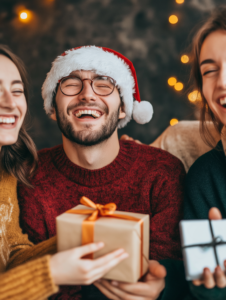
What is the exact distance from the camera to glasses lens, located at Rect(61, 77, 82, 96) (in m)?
1.41

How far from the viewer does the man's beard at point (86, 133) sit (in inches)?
54.6

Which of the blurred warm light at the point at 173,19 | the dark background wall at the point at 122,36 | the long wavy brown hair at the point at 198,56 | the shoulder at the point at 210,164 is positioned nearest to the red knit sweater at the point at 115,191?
the shoulder at the point at 210,164

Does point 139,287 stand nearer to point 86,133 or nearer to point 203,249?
point 203,249

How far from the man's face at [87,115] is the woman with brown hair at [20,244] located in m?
0.20

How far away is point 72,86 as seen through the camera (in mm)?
1424

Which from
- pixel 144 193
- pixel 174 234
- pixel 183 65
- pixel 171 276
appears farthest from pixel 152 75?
pixel 171 276

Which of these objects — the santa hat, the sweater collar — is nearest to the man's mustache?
the santa hat

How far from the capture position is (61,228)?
37.8 inches

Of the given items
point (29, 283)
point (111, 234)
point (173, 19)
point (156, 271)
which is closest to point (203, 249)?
point (156, 271)

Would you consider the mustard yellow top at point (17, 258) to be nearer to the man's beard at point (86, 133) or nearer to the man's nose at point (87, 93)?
the man's beard at point (86, 133)

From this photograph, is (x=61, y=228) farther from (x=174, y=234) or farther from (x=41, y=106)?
(x=41, y=106)

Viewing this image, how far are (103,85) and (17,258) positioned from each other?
0.88 metres

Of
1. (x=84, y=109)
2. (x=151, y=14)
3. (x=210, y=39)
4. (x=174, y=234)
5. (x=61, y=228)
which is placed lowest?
(x=174, y=234)

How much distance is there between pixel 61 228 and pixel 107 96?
708mm
